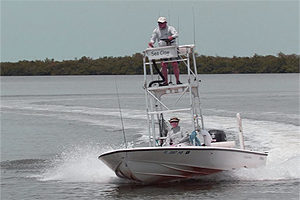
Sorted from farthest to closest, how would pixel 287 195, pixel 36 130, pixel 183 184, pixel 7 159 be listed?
pixel 36 130 < pixel 7 159 < pixel 183 184 < pixel 287 195

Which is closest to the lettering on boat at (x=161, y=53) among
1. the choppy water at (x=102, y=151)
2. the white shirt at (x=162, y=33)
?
the white shirt at (x=162, y=33)

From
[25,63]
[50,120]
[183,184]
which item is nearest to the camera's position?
[183,184]

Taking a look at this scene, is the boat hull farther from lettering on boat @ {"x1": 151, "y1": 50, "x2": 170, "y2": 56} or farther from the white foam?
lettering on boat @ {"x1": 151, "y1": 50, "x2": 170, "y2": 56}

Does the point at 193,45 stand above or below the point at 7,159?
above

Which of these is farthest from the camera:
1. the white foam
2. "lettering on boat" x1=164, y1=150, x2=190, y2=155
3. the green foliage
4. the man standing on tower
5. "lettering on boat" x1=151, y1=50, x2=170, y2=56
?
the green foliage

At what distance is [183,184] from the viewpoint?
603 inches

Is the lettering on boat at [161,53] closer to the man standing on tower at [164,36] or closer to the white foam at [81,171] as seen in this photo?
the man standing on tower at [164,36]

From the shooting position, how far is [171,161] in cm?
1439

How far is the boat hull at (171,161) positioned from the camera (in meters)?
14.2

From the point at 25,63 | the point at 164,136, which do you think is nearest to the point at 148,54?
the point at 164,136

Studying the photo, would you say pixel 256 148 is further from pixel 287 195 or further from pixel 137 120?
pixel 137 120

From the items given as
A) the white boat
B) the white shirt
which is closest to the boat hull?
the white boat

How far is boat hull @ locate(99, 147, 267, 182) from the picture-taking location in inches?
559

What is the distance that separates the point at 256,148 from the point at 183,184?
19.4ft
